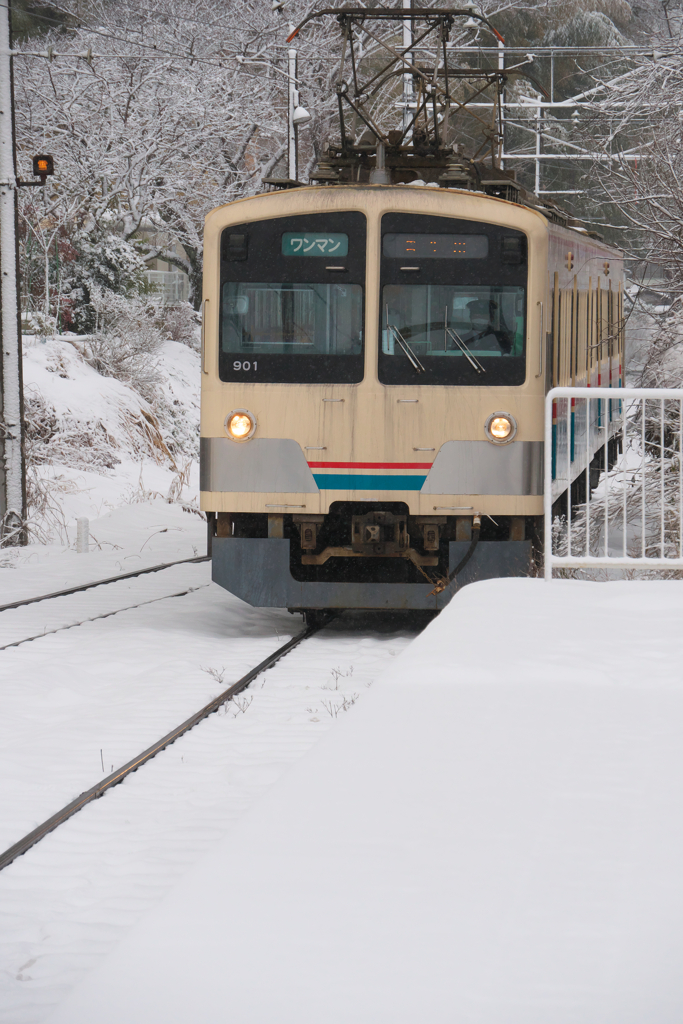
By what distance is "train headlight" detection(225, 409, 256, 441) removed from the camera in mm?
8750

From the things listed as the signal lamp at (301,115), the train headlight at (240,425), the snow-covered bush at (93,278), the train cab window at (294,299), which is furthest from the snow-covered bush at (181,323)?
the train headlight at (240,425)

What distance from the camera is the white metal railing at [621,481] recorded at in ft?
23.5

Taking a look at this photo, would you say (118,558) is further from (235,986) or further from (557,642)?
(235,986)

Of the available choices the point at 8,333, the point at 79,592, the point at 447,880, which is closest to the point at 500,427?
the point at 79,592

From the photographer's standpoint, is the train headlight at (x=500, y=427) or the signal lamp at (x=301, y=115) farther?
the signal lamp at (x=301, y=115)

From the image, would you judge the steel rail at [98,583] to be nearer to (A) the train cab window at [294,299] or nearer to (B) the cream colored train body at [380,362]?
→ (B) the cream colored train body at [380,362]

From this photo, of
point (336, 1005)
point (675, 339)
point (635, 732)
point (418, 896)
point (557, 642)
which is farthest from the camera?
point (675, 339)

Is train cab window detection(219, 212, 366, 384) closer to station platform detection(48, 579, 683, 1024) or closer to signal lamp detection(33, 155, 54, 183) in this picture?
station platform detection(48, 579, 683, 1024)

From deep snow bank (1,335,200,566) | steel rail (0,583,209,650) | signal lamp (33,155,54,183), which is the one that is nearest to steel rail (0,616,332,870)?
steel rail (0,583,209,650)

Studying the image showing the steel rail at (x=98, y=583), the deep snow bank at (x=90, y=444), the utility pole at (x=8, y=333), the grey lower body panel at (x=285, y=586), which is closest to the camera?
the grey lower body panel at (x=285, y=586)

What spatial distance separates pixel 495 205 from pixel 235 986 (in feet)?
22.9

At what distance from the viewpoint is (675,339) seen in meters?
12.0

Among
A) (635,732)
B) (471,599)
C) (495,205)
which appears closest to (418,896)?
(635,732)

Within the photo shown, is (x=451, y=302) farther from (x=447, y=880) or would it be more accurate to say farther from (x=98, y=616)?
(x=447, y=880)
